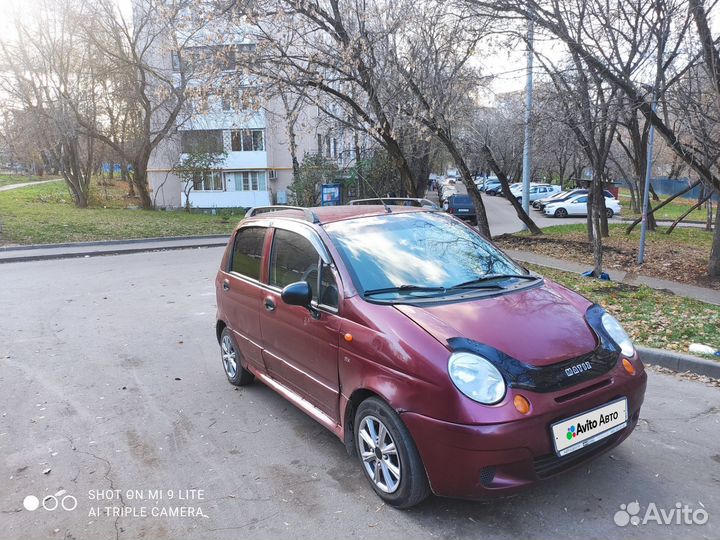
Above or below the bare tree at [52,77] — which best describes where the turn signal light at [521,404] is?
below

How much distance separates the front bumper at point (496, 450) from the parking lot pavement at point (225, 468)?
32 centimetres

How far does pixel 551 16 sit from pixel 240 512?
28.4 feet

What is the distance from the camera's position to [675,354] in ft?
17.7

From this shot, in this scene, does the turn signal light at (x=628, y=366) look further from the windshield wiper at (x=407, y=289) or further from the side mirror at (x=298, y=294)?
the side mirror at (x=298, y=294)

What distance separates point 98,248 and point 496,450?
16518 millimetres

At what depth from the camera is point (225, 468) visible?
3.64 meters

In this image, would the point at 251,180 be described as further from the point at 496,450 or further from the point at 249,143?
the point at 496,450

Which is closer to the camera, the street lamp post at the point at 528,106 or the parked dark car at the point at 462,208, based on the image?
the street lamp post at the point at 528,106

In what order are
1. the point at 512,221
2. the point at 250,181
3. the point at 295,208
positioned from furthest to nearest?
the point at 250,181 → the point at 512,221 → the point at 295,208

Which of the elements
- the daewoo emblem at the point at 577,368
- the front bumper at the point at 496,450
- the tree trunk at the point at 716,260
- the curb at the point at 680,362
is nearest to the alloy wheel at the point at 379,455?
the front bumper at the point at 496,450

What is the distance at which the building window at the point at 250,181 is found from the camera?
40062 mm

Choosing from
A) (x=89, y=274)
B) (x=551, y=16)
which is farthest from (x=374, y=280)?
(x=89, y=274)

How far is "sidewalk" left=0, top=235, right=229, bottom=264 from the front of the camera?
14.8 metres

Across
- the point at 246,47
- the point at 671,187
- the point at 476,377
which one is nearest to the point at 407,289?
the point at 476,377
